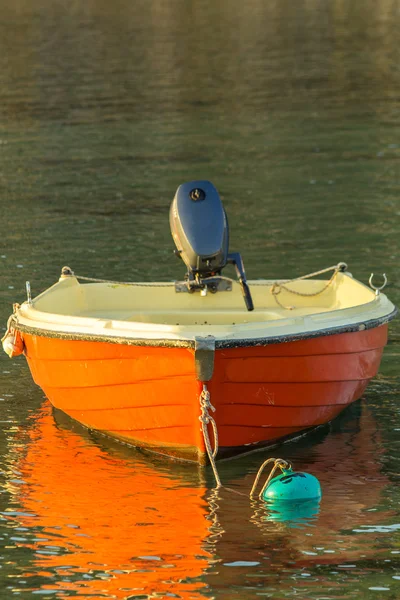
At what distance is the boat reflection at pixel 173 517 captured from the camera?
297 inches

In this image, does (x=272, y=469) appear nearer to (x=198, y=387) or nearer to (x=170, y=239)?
(x=198, y=387)

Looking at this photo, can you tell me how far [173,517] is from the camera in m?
8.38

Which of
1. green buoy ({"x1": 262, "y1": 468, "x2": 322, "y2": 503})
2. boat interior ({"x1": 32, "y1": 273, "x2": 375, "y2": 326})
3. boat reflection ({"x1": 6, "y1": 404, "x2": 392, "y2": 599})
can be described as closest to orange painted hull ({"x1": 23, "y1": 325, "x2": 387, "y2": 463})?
boat reflection ({"x1": 6, "y1": 404, "x2": 392, "y2": 599})

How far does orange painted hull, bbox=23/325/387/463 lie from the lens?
8844mm

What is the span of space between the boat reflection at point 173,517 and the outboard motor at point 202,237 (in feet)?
4.56

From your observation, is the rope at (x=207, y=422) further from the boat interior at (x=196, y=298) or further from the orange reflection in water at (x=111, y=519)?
the boat interior at (x=196, y=298)

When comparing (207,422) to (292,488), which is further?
(207,422)

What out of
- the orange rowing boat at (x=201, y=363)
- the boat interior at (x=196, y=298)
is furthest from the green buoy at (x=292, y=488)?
the boat interior at (x=196, y=298)

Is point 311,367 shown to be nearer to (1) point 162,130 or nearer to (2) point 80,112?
(1) point 162,130

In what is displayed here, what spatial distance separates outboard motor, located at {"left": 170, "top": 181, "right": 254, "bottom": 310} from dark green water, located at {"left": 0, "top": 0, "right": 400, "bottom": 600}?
4.65 feet

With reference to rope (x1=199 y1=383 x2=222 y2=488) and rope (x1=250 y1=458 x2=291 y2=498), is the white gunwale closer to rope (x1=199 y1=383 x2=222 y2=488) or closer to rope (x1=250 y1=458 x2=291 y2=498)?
rope (x1=199 y1=383 x2=222 y2=488)

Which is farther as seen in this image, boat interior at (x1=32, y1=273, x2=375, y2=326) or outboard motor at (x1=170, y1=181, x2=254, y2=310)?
boat interior at (x1=32, y1=273, x2=375, y2=326)

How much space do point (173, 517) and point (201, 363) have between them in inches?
38.9

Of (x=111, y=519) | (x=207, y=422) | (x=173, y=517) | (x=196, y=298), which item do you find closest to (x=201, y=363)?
(x=207, y=422)
